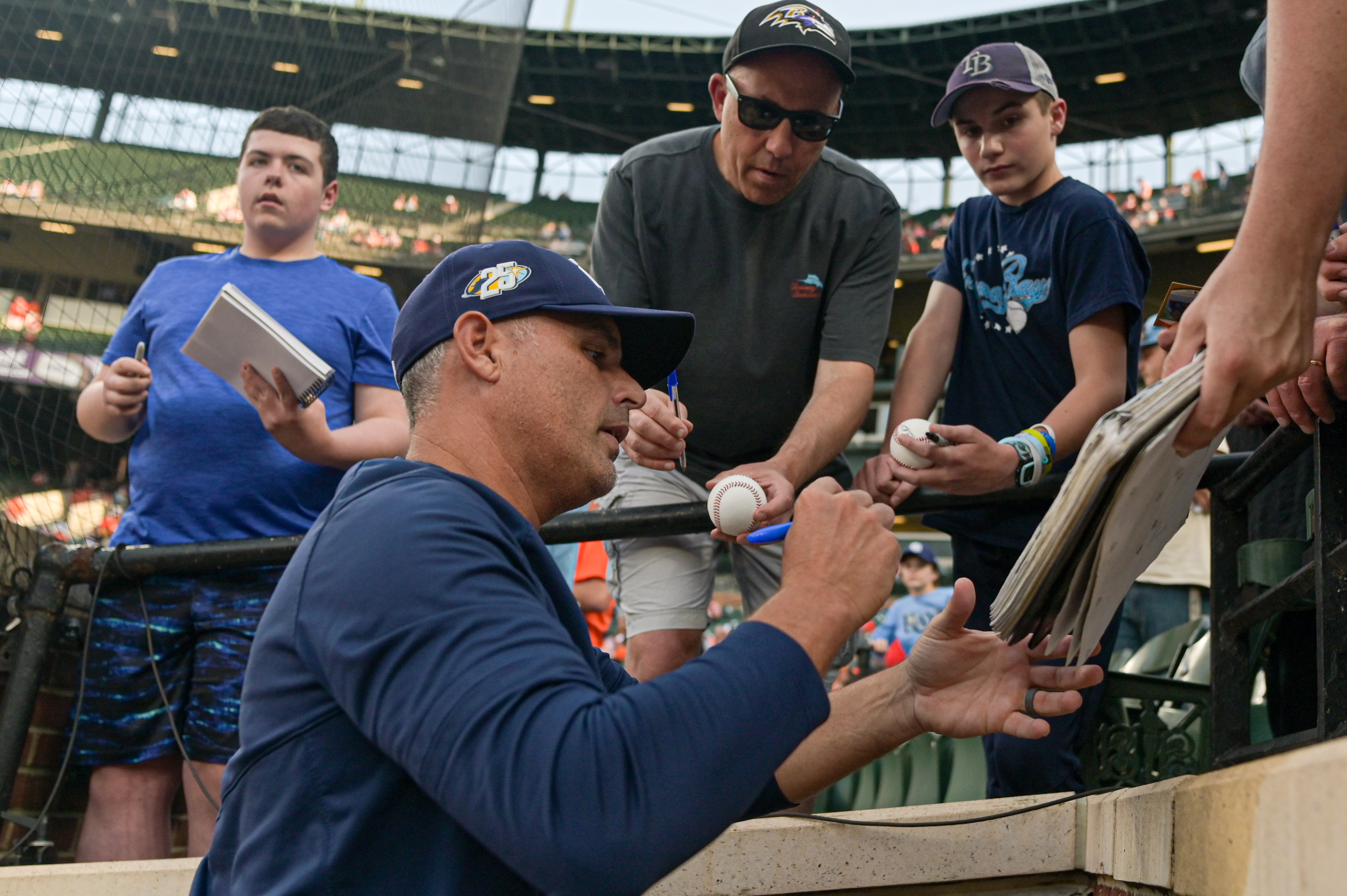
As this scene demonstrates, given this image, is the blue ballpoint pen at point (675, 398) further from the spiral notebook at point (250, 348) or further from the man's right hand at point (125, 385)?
the man's right hand at point (125, 385)

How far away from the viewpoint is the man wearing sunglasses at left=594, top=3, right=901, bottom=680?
3.03m

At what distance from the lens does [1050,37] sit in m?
28.2

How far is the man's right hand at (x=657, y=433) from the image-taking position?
2.70 metres

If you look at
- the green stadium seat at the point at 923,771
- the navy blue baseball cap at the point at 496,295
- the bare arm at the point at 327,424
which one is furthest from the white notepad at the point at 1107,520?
the green stadium seat at the point at 923,771

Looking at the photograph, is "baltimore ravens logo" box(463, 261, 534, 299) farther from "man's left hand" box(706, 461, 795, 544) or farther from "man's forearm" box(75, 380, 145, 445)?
"man's forearm" box(75, 380, 145, 445)

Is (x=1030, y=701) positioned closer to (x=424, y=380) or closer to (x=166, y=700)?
(x=424, y=380)

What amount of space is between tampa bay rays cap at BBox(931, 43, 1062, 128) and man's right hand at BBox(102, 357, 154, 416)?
2194 millimetres

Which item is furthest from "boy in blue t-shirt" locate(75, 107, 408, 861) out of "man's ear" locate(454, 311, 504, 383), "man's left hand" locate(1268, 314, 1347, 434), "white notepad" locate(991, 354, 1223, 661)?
"man's left hand" locate(1268, 314, 1347, 434)

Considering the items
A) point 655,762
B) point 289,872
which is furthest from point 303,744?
point 655,762

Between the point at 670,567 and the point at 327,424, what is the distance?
0.97 metres

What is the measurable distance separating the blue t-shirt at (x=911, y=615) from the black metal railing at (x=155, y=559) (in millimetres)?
4820

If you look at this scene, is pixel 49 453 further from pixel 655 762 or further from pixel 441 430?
pixel 655 762

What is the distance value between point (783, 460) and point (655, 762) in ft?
5.16

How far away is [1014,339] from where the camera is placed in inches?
118
